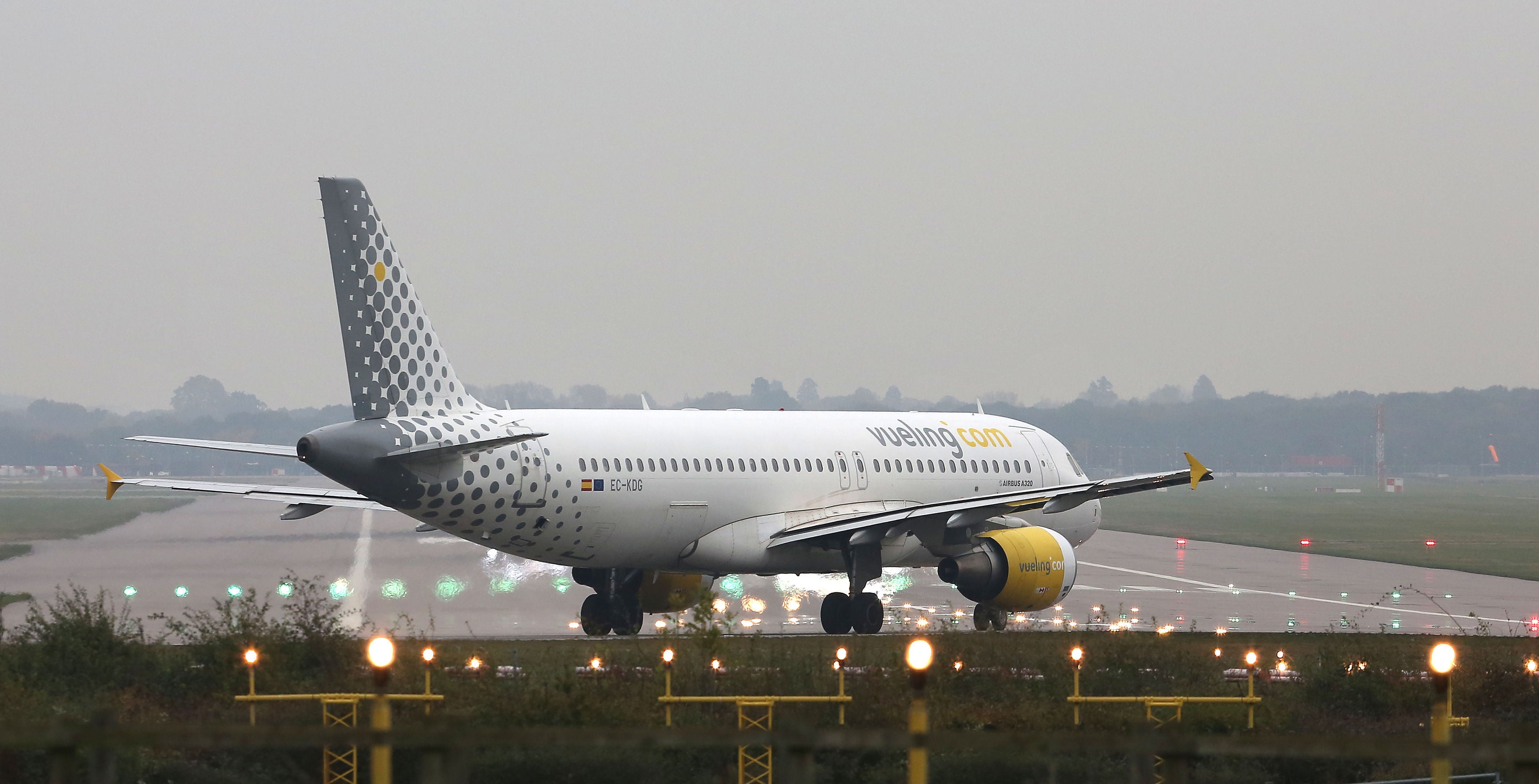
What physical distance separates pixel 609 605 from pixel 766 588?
447 inches

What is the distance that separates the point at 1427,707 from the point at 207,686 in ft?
48.3

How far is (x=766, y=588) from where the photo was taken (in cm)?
4019

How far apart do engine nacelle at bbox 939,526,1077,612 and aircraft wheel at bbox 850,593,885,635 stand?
4.19 ft

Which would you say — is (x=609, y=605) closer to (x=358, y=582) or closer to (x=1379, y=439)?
(x=358, y=582)

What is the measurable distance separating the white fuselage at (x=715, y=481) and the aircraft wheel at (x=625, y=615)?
1307 millimetres

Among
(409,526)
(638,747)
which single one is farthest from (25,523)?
(638,747)

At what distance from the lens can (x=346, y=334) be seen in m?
23.7

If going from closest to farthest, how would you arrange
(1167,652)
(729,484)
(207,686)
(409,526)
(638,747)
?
(638,747) < (207,686) < (1167,652) < (729,484) < (409,526)

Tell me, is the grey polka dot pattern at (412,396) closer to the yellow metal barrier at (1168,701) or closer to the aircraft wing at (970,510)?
the aircraft wing at (970,510)

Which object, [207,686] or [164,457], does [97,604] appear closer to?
[207,686]

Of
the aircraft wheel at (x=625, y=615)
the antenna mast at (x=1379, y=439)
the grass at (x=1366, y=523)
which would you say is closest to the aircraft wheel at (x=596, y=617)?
the aircraft wheel at (x=625, y=615)

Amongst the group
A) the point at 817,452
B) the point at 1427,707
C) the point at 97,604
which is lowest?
the point at 1427,707

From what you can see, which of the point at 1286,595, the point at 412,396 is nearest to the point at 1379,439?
the point at 1286,595

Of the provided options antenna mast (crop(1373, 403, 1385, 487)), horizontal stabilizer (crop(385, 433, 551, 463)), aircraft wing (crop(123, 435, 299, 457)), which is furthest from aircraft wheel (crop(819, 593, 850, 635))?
antenna mast (crop(1373, 403, 1385, 487))
